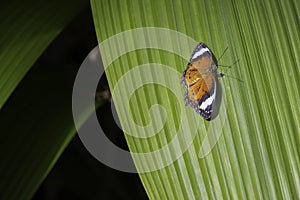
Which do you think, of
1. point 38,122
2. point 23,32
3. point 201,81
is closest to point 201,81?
point 201,81

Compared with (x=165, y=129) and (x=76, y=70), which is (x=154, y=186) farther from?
(x=76, y=70)

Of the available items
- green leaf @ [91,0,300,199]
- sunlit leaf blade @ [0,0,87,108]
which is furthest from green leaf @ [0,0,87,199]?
green leaf @ [91,0,300,199]

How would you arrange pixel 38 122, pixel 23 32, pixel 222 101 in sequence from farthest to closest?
pixel 38 122 < pixel 23 32 < pixel 222 101

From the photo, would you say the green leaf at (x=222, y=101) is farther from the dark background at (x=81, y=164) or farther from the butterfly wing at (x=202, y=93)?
the dark background at (x=81, y=164)

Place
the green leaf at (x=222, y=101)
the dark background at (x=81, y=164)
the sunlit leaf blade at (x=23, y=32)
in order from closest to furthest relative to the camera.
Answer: the green leaf at (x=222, y=101), the sunlit leaf blade at (x=23, y=32), the dark background at (x=81, y=164)

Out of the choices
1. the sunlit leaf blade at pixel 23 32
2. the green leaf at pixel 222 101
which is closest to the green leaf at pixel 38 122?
the sunlit leaf blade at pixel 23 32

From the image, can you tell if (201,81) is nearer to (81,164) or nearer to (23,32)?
(23,32)
